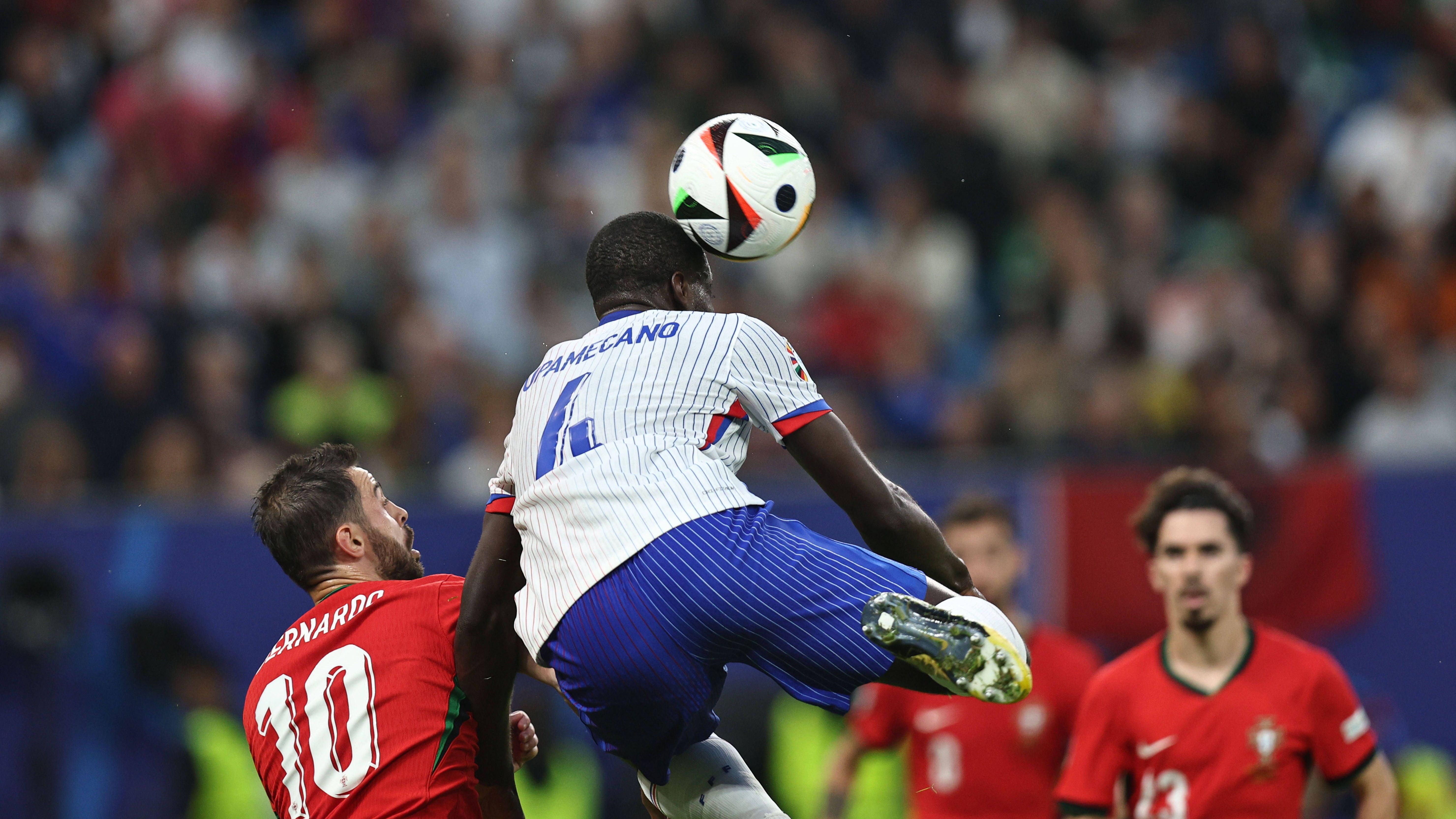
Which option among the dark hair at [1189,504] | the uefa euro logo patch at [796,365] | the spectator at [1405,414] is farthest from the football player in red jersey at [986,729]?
the spectator at [1405,414]

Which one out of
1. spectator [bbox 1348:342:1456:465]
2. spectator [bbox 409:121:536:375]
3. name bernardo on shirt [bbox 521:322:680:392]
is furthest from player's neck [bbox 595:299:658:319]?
spectator [bbox 409:121:536:375]

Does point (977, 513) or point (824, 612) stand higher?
point (824, 612)

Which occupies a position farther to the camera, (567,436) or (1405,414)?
(1405,414)

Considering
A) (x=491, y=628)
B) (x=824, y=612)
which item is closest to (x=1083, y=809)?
(x=824, y=612)

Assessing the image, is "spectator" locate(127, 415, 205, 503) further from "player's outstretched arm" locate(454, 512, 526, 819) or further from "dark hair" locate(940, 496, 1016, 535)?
"player's outstretched arm" locate(454, 512, 526, 819)

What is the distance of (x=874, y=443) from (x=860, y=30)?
420 cm

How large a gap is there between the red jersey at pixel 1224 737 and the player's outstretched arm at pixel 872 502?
1.97 meters

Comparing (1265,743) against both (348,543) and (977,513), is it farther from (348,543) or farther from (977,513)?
(348,543)

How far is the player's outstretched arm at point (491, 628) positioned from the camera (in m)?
4.67

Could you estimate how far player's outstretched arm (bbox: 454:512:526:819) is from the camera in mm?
4672

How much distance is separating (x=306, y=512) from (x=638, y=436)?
116 cm

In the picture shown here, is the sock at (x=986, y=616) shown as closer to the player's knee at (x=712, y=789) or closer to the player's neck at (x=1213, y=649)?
the player's knee at (x=712, y=789)

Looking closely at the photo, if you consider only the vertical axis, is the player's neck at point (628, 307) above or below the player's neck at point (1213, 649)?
above

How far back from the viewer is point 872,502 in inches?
170
